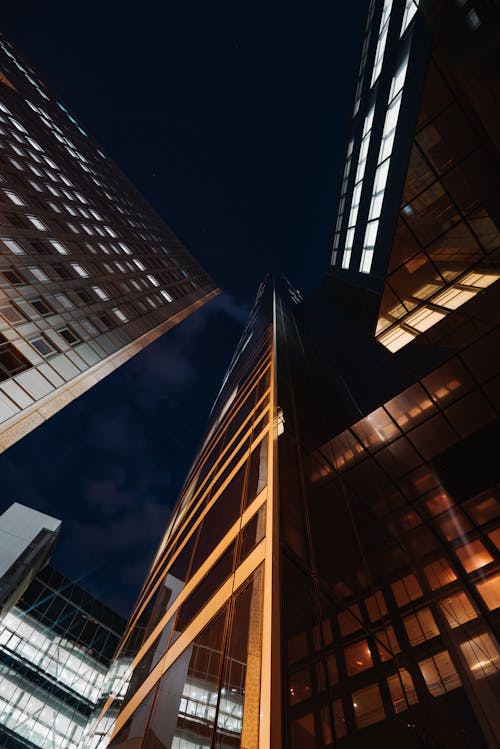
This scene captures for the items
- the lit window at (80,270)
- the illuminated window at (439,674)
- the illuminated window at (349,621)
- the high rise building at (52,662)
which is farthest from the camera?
the high rise building at (52,662)

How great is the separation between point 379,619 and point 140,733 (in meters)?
5.70

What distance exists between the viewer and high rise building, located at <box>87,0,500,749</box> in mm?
6281

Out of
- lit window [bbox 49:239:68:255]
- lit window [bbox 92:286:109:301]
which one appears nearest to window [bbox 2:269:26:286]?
lit window [bbox 49:239:68:255]

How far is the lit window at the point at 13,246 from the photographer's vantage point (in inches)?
797

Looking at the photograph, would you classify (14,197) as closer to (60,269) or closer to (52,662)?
(60,269)

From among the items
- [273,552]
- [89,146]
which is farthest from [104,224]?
[273,552]

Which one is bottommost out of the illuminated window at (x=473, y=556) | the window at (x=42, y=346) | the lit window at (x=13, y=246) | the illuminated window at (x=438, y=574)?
the illuminated window at (x=438, y=574)

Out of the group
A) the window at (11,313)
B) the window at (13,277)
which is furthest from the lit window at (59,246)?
the window at (11,313)

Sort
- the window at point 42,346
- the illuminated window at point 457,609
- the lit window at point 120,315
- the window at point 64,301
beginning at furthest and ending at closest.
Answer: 1. the lit window at point 120,315
2. the window at point 64,301
3. the window at point 42,346
4. the illuminated window at point 457,609

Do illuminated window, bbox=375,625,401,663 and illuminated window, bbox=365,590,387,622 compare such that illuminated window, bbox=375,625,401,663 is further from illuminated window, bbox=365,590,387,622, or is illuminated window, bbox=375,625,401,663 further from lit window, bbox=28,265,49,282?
lit window, bbox=28,265,49,282

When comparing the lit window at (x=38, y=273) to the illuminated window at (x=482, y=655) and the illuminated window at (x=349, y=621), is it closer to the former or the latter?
the illuminated window at (x=349, y=621)

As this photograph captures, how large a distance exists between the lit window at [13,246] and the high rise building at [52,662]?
33.6 meters

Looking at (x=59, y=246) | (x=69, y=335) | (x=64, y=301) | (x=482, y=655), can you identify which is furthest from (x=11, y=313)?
(x=482, y=655)

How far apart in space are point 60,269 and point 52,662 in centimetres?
4026
